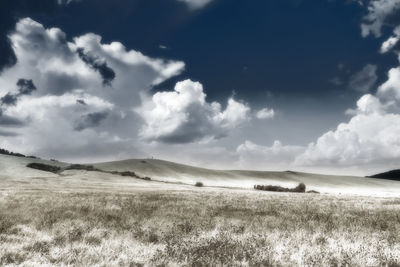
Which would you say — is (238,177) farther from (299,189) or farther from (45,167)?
(45,167)

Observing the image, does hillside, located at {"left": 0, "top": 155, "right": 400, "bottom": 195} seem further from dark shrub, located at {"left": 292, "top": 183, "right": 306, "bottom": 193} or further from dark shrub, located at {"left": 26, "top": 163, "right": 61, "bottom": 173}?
dark shrub, located at {"left": 292, "top": 183, "right": 306, "bottom": 193}

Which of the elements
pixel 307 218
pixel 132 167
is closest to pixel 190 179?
pixel 132 167

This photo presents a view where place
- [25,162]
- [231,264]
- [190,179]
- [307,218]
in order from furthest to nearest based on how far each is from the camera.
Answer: [190,179], [25,162], [307,218], [231,264]

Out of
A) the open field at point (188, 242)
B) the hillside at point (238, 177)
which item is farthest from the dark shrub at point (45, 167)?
the open field at point (188, 242)

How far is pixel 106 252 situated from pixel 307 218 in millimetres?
9869

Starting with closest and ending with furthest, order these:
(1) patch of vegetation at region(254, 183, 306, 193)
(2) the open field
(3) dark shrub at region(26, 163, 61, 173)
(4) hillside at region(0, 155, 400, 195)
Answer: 1. (2) the open field
2. (1) patch of vegetation at region(254, 183, 306, 193)
3. (3) dark shrub at region(26, 163, 61, 173)
4. (4) hillside at region(0, 155, 400, 195)

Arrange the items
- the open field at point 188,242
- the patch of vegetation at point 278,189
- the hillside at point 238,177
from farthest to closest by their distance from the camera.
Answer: the hillside at point 238,177
the patch of vegetation at point 278,189
the open field at point 188,242

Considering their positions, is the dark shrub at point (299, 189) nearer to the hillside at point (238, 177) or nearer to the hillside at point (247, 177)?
the hillside at point (238, 177)

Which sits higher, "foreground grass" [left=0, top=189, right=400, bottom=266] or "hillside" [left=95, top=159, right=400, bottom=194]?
"hillside" [left=95, top=159, right=400, bottom=194]

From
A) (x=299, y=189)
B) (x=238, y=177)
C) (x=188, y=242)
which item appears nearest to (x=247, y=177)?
(x=238, y=177)

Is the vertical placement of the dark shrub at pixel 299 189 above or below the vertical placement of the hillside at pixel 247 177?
below

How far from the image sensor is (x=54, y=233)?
10539 millimetres

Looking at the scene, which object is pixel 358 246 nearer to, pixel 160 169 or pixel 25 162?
pixel 25 162

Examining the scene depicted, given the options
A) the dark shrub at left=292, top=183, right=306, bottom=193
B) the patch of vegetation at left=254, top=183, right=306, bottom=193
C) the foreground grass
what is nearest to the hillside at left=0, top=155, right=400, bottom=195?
the dark shrub at left=292, top=183, right=306, bottom=193
